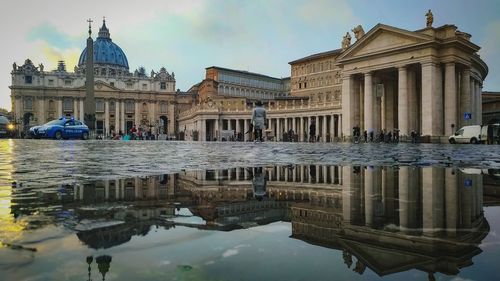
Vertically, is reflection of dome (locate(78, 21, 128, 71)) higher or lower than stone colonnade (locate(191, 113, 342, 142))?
higher

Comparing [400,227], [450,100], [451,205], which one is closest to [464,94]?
[450,100]

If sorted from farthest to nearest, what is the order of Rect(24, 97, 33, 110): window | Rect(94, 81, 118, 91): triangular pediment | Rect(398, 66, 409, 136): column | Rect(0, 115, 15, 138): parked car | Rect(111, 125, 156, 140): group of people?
Rect(94, 81, 118, 91): triangular pediment → Rect(24, 97, 33, 110): window → Rect(111, 125, 156, 140): group of people → Rect(0, 115, 15, 138): parked car → Rect(398, 66, 409, 136): column

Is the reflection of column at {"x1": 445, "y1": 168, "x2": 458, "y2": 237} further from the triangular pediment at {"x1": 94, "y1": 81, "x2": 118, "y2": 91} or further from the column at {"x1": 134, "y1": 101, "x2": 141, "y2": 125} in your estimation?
the column at {"x1": 134, "y1": 101, "x2": 141, "y2": 125}

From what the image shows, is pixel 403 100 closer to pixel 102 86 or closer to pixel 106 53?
pixel 102 86

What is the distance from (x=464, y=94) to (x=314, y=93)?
4714 cm

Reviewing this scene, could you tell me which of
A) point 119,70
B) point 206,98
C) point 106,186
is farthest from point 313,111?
point 119,70

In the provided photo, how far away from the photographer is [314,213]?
→ 2.60 m

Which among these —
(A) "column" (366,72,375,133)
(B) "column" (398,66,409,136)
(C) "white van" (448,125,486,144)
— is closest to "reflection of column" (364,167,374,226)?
(C) "white van" (448,125,486,144)

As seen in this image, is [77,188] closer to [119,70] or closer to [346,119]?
[346,119]

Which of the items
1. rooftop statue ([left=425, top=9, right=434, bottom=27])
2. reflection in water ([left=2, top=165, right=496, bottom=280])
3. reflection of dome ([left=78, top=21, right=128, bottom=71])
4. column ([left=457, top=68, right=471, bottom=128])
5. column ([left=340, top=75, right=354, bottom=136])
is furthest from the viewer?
reflection of dome ([left=78, top=21, right=128, bottom=71])

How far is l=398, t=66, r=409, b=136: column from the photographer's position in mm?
38219

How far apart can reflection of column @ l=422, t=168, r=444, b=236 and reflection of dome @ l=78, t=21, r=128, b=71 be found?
5248 inches

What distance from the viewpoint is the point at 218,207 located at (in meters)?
2.90

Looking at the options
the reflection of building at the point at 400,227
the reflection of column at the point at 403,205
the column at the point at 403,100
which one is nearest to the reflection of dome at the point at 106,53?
the column at the point at 403,100
